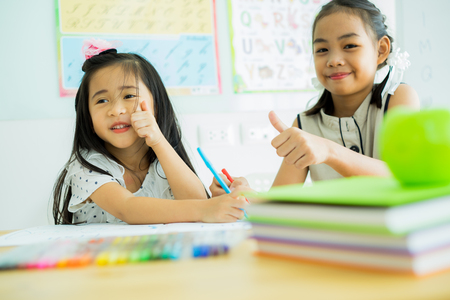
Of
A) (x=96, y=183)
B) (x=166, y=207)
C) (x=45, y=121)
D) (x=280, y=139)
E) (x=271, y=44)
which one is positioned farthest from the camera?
(x=271, y=44)

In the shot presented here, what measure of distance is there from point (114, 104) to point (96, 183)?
0.84 ft

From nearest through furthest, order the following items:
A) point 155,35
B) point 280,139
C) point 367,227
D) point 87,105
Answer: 1. point 367,227
2. point 280,139
3. point 87,105
4. point 155,35

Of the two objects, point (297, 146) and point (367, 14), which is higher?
point (367, 14)

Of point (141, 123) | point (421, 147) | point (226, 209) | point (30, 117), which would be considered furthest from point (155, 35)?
point (421, 147)

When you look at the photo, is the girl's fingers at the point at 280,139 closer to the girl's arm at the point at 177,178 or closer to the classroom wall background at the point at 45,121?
the girl's arm at the point at 177,178

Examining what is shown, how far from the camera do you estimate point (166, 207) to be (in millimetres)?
829

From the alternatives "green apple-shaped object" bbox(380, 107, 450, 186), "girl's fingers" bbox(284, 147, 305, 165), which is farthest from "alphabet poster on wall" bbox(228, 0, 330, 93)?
"green apple-shaped object" bbox(380, 107, 450, 186)

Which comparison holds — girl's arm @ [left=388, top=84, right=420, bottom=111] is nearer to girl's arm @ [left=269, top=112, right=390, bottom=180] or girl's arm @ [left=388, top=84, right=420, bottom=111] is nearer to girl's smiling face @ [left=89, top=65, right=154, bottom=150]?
girl's arm @ [left=269, top=112, right=390, bottom=180]

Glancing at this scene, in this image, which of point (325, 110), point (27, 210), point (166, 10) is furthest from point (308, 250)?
point (166, 10)

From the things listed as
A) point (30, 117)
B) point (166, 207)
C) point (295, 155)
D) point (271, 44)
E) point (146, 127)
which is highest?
point (271, 44)

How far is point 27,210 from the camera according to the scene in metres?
1.44

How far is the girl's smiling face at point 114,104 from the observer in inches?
42.3

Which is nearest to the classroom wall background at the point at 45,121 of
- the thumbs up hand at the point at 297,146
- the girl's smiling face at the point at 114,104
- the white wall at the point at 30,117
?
the white wall at the point at 30,117

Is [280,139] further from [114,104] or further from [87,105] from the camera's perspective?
[87,105]
